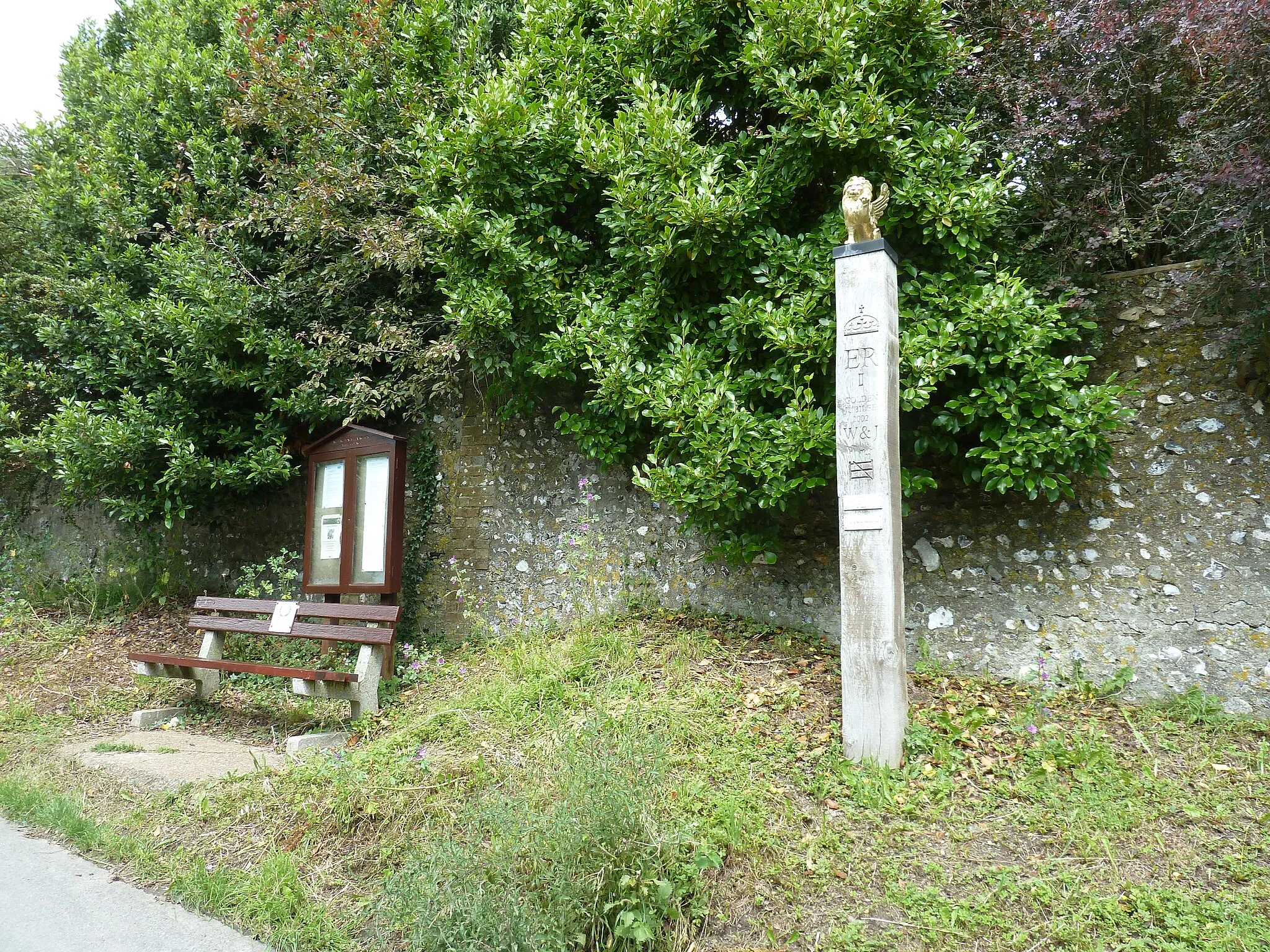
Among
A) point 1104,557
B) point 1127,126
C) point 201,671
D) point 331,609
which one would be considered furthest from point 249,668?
point 1127,126

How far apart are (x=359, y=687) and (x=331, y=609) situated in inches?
26.4

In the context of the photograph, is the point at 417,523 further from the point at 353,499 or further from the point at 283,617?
the point at 283,617

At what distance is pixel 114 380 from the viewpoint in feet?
23.7

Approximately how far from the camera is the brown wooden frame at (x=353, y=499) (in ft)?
19.3

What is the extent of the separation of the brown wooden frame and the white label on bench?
67 cm

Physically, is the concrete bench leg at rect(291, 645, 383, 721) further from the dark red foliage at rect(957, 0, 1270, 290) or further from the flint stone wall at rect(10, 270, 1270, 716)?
the dark red foliage at rect(957, 0, 1270, 290)

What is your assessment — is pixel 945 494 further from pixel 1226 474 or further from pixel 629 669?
pixel 629 669

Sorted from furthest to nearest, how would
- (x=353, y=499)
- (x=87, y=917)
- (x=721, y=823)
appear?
1. (x=353, y=499)
2. (x=721, y=823)
3. (x=87, y=917)

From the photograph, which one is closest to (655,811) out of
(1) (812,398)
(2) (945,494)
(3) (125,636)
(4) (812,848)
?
(4) (812,848)

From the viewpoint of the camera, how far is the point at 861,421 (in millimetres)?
3820

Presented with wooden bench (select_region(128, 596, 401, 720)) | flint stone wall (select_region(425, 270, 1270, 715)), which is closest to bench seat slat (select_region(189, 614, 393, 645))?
wooden bench (select_region(128, 596, 401, 720))

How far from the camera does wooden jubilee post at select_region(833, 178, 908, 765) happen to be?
3.64m

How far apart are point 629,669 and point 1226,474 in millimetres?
3549

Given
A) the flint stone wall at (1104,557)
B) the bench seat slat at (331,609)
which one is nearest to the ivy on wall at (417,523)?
the flint stone wall at (1104,557)
